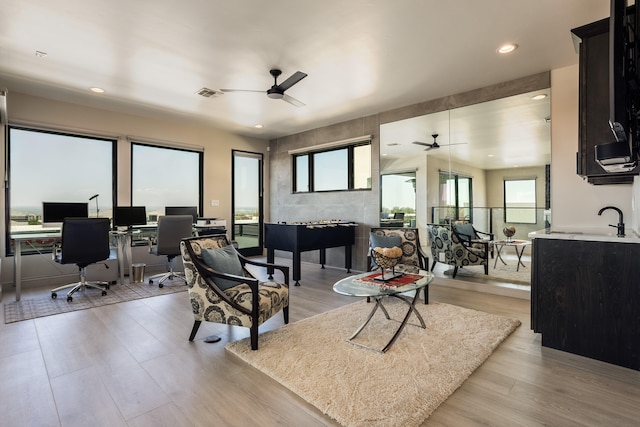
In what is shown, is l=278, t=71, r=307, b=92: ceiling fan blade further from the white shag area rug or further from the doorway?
the doorway

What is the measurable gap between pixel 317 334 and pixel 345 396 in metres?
0.94

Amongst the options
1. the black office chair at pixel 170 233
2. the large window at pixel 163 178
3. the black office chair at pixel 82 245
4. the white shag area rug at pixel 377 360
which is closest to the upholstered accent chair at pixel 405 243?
the white shag area rug at pixel 377 360

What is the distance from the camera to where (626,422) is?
1688mm

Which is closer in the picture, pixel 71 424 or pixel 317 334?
pixel 71 424

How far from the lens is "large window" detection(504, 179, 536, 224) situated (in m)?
4.03

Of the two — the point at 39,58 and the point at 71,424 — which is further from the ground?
the point at 39,58

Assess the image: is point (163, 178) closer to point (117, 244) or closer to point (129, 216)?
point (129, 216)

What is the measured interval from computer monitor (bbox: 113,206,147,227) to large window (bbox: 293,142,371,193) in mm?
3010

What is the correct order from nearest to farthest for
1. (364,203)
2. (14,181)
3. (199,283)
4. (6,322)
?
(199,283)
(6,322)
(14,181)
(364,203)

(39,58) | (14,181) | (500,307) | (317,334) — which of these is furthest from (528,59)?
(14,181)

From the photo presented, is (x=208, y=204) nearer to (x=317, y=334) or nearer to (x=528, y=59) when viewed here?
(x=317, y=334)

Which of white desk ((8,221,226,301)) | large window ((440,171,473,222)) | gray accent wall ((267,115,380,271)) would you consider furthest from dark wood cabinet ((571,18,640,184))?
white desk ((8,221,226,301))

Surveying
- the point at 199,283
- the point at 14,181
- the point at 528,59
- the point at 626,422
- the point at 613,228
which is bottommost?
the point at 626,422

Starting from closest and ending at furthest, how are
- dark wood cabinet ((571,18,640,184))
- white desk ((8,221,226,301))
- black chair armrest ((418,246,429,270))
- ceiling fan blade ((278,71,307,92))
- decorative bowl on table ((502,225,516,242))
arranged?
dark wood cabinet ((571,18,640,184)) → ceiling fan blade ((278,71,307,92)) → black chair armrest ((418,246,429,270)) → white desk ((8,221,226,301)) → decorative bowl on table ((502,225,516,242))
